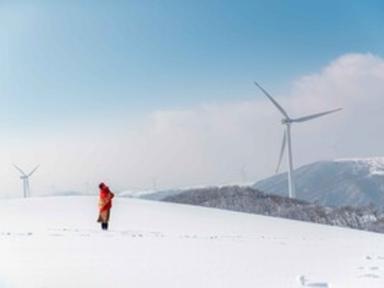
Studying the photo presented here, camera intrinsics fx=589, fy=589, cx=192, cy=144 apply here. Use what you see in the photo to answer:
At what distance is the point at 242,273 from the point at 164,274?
1353 mm

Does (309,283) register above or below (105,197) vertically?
below

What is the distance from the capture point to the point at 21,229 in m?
19.1

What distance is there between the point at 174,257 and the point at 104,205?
877cm

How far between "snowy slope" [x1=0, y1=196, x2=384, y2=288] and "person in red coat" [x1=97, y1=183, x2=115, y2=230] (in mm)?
620

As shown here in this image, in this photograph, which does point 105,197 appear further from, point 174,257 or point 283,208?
point 283,208

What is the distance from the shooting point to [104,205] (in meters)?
20.4

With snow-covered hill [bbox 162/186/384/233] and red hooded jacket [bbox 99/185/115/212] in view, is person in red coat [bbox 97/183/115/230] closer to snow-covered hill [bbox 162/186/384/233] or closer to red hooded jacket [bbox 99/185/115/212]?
red hooded jacket [bbox 99/185/115/212]

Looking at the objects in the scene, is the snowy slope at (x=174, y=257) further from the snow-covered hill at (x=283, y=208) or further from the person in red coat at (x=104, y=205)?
the snow-covered hill at (x=283, y=208)

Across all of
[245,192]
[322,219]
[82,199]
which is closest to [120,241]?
[82,199]

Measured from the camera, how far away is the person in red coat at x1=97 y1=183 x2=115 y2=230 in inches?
786

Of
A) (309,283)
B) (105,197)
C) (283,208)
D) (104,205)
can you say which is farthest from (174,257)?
(283,208)

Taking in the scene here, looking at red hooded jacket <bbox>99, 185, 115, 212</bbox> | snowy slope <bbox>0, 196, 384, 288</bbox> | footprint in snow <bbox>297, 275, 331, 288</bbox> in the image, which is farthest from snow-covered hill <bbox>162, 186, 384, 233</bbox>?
footprint in snow <bbox>297, 275, 331, 288</bbox>

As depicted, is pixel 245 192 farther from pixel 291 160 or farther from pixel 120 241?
pixel 120 241

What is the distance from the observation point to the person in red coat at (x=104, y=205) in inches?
786
